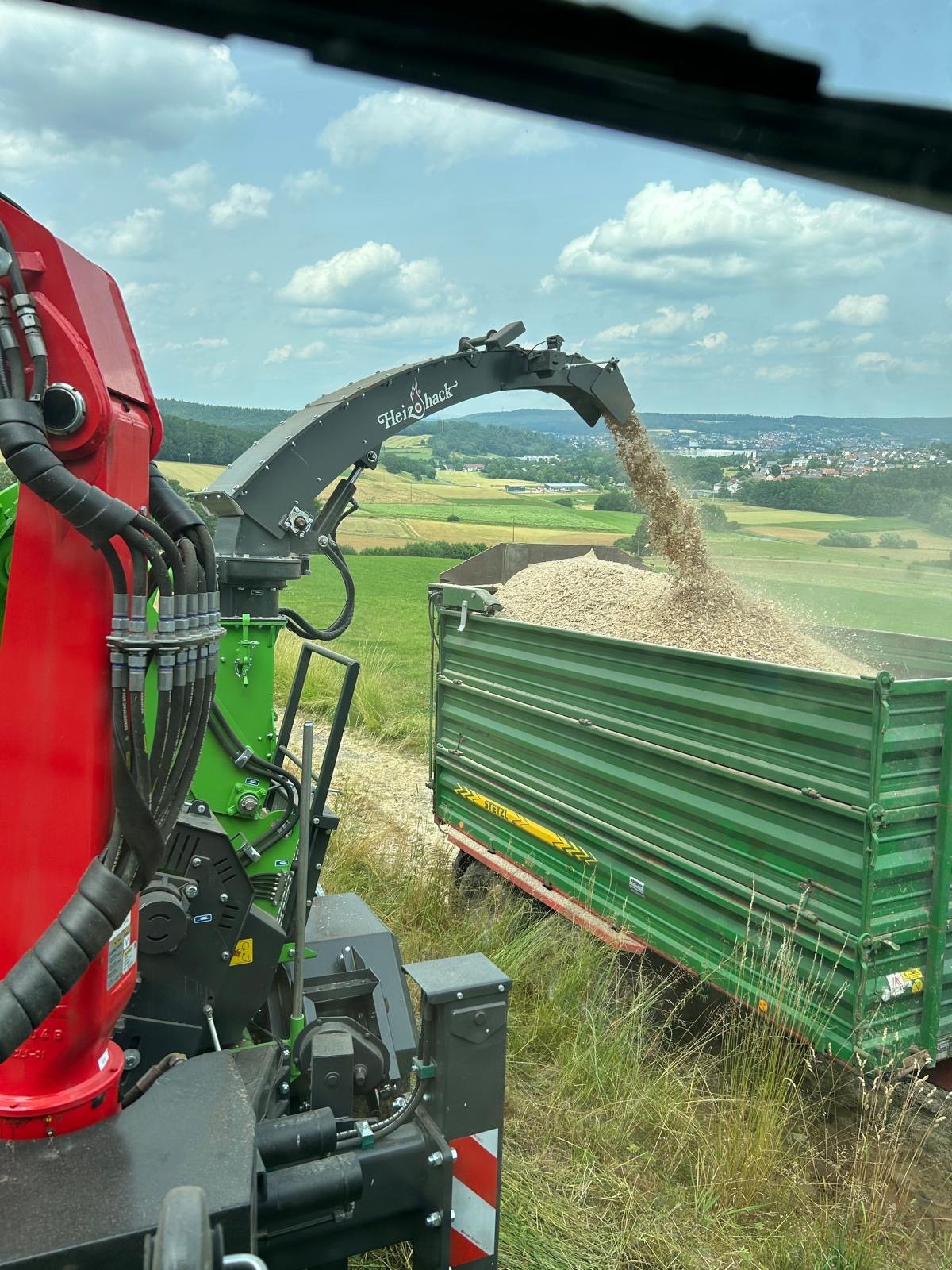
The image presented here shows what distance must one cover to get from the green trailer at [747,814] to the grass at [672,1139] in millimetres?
190

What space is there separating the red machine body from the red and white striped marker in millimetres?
1069

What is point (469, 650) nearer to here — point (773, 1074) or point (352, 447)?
point (352, 447)

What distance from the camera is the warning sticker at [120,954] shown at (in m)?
1.85

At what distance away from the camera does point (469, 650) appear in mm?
6121

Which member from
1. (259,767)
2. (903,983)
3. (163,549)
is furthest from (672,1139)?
(163,549)

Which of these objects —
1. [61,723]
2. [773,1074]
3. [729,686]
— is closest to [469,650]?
[729,686]

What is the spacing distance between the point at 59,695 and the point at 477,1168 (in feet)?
5.29

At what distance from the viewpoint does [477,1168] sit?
101 inches

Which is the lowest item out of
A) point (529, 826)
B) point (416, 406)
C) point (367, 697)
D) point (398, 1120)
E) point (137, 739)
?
point (367, 697)

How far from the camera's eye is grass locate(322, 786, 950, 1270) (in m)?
2.95

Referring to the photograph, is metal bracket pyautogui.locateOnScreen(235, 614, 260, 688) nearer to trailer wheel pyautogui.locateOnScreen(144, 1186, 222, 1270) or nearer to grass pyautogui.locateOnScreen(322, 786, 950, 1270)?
grass pyautogui.locateOnScreen(322, 786, 950, 1270)

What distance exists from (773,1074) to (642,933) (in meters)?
0.94

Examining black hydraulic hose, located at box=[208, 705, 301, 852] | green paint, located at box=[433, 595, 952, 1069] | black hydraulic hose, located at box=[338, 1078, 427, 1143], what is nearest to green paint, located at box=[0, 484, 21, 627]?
black hydraulic hose, located at box=[338, 1078, 427, 1143]

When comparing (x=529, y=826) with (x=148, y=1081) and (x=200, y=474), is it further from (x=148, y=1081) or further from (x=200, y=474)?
(x=148, y=1081)
